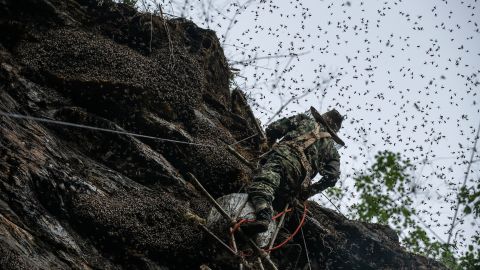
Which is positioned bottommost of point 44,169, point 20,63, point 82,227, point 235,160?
point 82,227

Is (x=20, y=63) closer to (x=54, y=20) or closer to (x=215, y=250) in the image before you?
(x=54, y=20)

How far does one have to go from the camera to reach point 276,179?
233 inches

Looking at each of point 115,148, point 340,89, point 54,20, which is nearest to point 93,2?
point 54,20

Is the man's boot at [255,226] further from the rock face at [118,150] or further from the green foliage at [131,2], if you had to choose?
the green foliage at [131,2]

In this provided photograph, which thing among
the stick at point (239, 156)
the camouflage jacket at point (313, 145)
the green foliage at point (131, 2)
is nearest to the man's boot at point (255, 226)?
the stick at point (239, 156)

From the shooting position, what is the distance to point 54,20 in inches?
247

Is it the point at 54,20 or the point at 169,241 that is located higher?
the point at 54,20

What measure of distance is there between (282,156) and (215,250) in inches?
79.3

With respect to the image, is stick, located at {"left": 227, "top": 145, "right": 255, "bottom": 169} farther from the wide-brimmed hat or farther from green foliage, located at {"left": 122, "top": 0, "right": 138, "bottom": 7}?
green foliage, located at {"left": 122, "top": 0, "right": 138, "bottom": 7}

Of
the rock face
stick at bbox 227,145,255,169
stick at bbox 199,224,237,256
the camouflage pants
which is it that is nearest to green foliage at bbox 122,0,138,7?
the rock face

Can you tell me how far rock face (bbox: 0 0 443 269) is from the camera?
13.1ft

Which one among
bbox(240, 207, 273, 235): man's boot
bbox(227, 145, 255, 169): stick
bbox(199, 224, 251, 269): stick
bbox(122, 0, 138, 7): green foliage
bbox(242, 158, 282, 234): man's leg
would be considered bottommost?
bbox(199, 224, 251, 269): stick

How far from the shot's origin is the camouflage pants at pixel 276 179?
550cm

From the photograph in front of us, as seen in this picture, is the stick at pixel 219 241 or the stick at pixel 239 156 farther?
the stick at pixel 239 156
